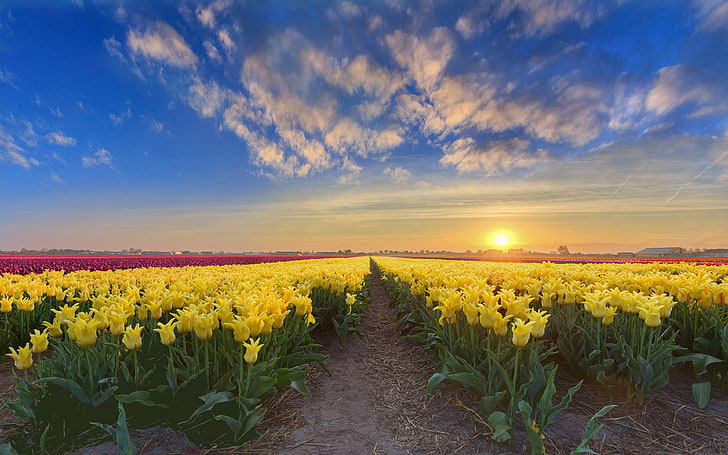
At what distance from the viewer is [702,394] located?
10.8ft

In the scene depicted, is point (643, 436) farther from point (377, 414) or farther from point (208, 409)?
point (208, 409)

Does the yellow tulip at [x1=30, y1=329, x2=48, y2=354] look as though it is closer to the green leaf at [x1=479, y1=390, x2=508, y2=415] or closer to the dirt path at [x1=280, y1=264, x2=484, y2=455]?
the dirt path at [x1=280, y1=264, x2=484, y2=455]

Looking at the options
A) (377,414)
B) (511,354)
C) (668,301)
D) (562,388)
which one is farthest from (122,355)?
(668,301)

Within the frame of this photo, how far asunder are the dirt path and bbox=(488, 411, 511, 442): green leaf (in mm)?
316

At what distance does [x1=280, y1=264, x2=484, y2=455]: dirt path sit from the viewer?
301cm

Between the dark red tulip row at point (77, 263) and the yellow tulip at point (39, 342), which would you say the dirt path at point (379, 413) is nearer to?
the yellow tulip at point (39, 342)

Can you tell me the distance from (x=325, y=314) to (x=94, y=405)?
3.72 meters

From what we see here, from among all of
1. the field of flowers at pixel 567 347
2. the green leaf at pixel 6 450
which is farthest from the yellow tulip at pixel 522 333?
the green leaf at pixel 6 450

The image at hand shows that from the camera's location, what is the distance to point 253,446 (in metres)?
2.83

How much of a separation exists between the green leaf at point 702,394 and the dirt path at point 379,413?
7.32ft

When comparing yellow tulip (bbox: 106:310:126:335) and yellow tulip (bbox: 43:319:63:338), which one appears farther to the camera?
yellow tulip (bbox: 43:319:63:338)

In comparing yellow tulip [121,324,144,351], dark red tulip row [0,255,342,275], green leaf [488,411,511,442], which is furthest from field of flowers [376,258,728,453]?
dark red tulip row [0,255,342,275]

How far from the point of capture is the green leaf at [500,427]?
8.70 feet

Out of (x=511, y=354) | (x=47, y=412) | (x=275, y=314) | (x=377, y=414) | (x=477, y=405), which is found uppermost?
(x=275, y=314)
